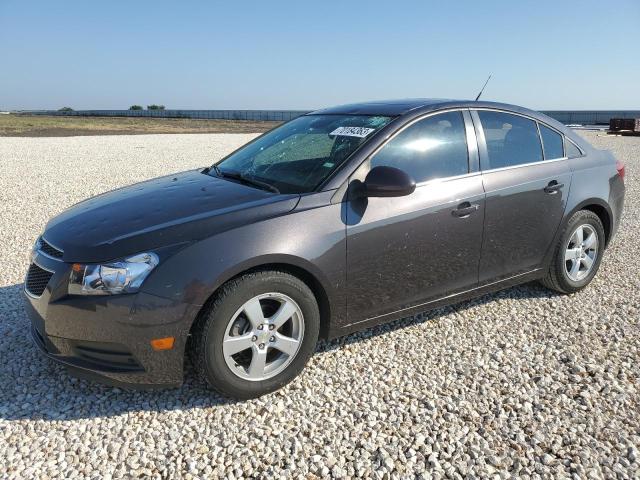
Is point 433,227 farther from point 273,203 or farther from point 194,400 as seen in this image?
point 194,400

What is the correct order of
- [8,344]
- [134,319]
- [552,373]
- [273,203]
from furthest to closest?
[8,344] → [552,373] → [273,203] → [134,319]

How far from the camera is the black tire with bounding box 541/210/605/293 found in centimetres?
433

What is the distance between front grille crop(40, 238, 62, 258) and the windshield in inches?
49.2

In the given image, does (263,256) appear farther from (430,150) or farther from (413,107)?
(413,107)

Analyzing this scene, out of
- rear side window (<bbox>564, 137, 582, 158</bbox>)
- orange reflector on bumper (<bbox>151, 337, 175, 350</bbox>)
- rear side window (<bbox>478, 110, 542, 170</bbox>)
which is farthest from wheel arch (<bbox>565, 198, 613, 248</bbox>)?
orange reflector on bumper (<bbox>151, 337, 175, 350</bbox>)

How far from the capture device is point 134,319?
104 inches

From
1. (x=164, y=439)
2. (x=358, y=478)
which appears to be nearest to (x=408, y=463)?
(x=358, y=478)

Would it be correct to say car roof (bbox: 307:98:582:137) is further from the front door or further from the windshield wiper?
the windshield wiper

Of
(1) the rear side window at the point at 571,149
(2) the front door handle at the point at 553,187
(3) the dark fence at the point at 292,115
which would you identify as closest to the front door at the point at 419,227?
(2) the front door handle at the point at 553,187

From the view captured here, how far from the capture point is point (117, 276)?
2.66 m

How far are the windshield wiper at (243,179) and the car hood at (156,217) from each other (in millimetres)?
67

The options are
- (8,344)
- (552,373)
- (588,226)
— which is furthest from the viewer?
(588,226)

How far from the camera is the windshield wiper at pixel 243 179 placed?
132 inches

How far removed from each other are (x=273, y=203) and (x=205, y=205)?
43cm
